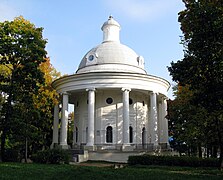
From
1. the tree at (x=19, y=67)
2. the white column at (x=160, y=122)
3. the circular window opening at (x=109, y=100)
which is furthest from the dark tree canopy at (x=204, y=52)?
the white column at (x=160, y=122)

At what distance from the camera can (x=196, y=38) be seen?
46.9 ft

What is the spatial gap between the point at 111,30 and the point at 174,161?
77.6 feet

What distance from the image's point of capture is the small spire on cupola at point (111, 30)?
133ft

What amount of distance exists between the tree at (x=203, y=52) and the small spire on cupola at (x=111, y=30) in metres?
24.5

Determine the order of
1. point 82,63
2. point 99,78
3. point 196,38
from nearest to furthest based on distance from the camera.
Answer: point 196,38 → point 99,78 → point 82,63

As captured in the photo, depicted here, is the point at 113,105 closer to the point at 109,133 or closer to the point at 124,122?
the point at 109,133

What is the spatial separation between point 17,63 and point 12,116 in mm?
4334

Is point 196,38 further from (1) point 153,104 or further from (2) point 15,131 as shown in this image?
(1) point 153,104

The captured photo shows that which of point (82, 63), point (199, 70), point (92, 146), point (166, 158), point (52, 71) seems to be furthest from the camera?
point (82, 63)

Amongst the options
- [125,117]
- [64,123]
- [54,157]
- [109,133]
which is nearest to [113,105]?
[109,133]

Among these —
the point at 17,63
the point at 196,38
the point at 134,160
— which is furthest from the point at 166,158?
the point at 17,63

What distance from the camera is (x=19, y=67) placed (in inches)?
923

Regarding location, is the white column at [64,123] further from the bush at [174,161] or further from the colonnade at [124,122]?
the bush at [174,161]

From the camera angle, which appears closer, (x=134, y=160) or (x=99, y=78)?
(x=134, y=160)
